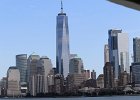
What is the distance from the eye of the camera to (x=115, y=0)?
9.44m

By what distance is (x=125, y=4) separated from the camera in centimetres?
986

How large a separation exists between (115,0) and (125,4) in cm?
50

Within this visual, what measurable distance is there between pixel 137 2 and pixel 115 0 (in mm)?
825

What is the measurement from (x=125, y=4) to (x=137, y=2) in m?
0.35

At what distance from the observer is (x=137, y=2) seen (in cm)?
1004
